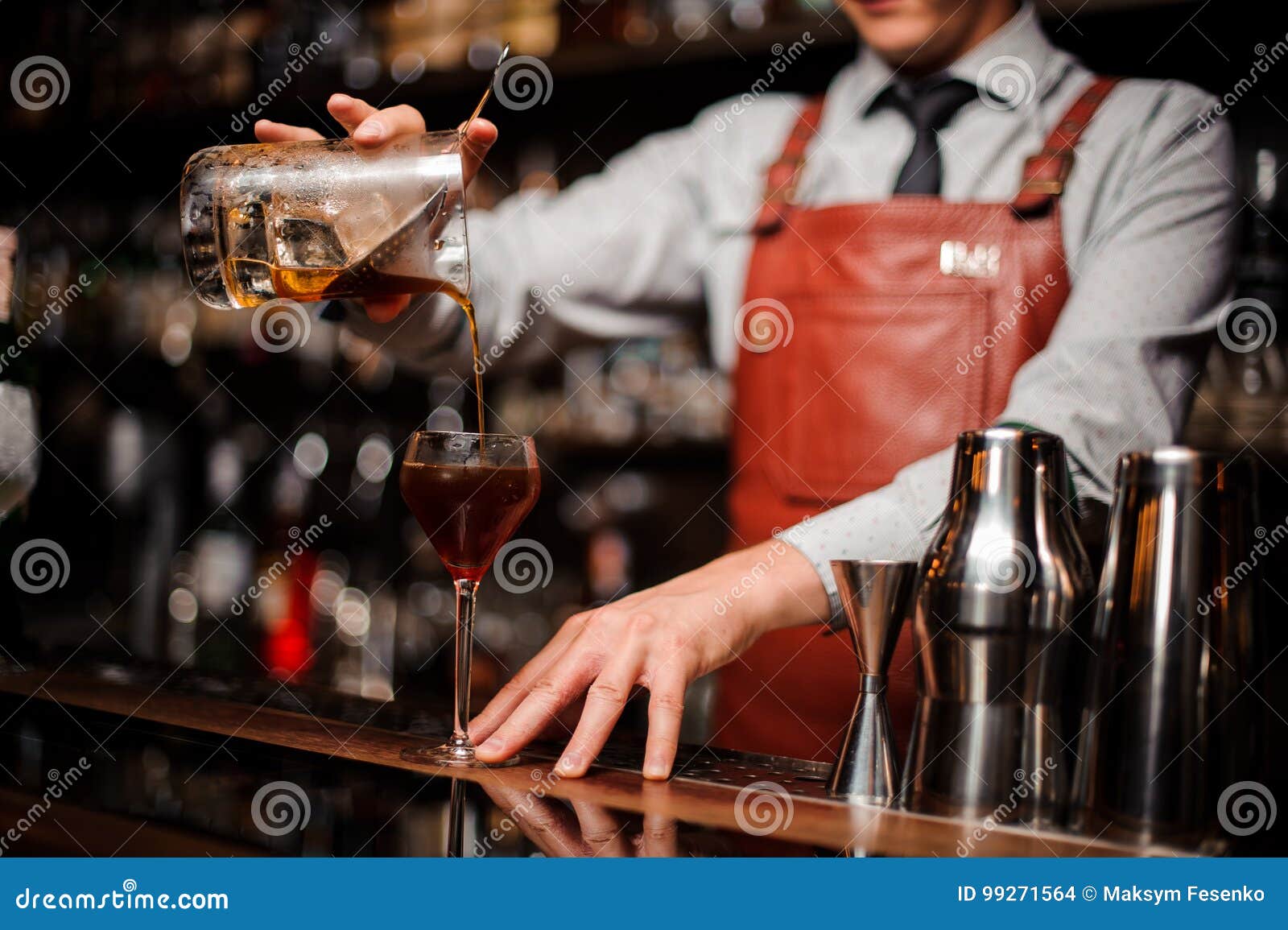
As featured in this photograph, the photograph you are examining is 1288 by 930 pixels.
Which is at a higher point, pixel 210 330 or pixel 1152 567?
pixel 210 330

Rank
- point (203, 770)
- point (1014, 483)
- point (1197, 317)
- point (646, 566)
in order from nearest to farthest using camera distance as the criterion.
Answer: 1. point (1014, 483)
2. point (203, 770)
3. point (1197, 317)
4. point (646, 566)

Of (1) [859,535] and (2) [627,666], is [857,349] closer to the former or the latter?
(1) [859,535]

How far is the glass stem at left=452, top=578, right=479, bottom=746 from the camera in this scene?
3.19 feet

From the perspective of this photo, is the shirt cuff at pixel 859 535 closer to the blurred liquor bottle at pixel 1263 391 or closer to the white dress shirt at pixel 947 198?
the white dress shirt at pixel 947 198

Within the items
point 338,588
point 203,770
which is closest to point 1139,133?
point 203,770

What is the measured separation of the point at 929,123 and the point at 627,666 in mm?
1175

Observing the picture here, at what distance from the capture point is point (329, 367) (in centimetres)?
293

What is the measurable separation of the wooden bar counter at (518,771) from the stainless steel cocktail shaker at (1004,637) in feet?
0.10

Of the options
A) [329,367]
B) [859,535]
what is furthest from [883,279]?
[329,367]

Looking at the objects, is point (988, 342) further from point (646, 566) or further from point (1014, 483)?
point (646, 566)

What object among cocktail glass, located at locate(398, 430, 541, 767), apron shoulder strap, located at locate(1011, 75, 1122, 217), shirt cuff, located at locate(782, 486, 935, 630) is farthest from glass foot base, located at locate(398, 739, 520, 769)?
apron shoulder strap, located at locate(1011, 75, 1122, 217)

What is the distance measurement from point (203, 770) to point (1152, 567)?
2.43ft

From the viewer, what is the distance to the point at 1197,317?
5.30 ft

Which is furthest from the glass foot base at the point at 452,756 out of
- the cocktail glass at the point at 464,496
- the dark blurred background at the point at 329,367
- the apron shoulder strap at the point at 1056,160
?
the dark blurred background at the point at 329,367
